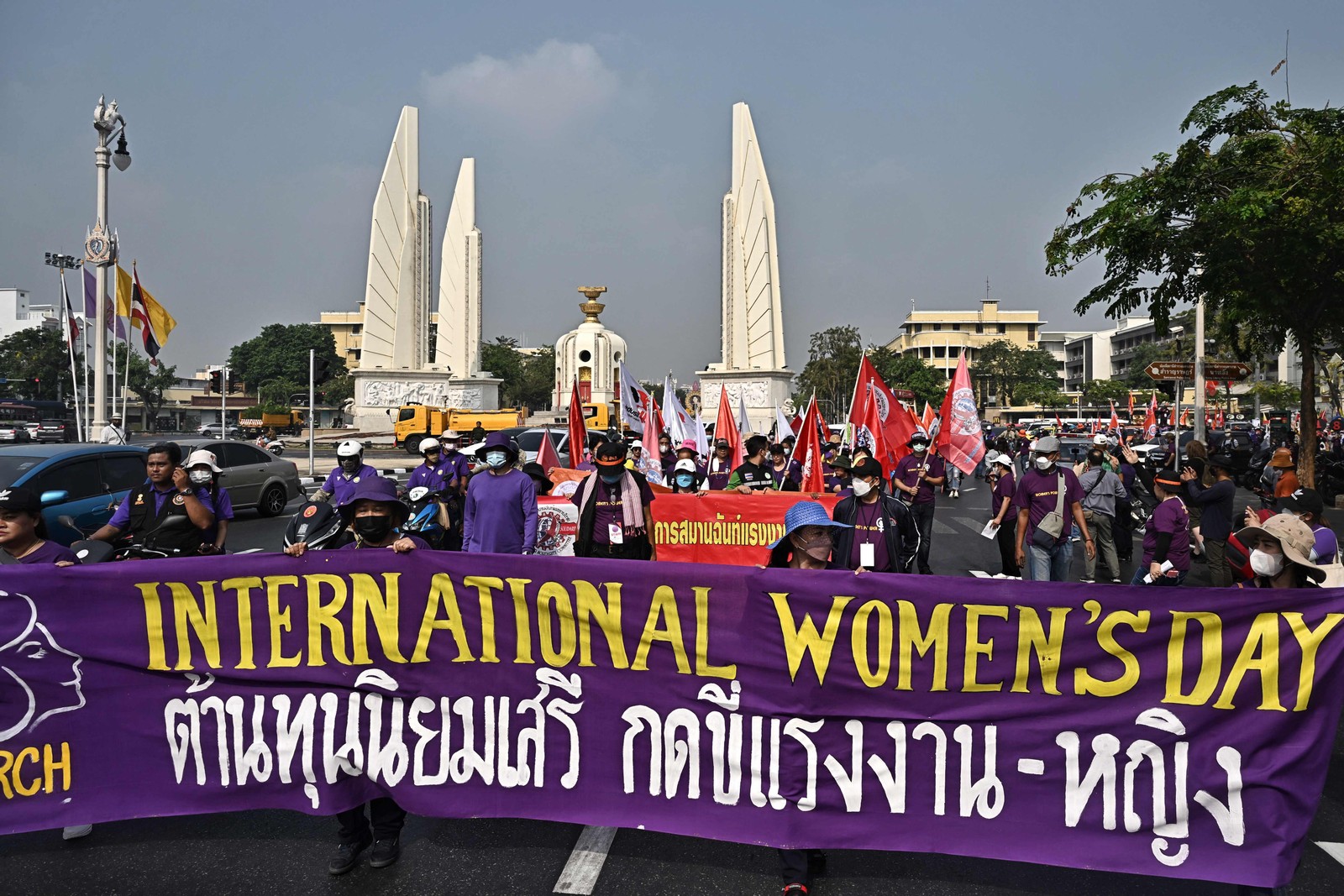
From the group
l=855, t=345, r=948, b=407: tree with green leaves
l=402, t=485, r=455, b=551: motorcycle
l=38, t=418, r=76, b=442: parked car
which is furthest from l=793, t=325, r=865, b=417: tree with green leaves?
l=402, t=485, r=455, b=551: motorcycle

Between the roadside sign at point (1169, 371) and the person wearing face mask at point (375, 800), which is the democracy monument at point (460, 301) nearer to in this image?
the roadside sign at point (1169, 371)

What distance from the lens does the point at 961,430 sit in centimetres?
1124

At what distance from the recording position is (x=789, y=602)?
3707 mm

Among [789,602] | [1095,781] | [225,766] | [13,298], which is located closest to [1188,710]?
[1095,781]

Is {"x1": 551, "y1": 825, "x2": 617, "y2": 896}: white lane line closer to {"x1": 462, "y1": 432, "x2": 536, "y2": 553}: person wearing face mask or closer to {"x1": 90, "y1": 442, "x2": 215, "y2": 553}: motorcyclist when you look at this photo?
{"x1": 462, "y1": 432, "x2": 536, "y2": 553}: person wearing face mask

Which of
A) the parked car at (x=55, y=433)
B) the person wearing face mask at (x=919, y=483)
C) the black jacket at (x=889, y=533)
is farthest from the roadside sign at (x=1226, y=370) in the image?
the parked car at (x=55, y=433)

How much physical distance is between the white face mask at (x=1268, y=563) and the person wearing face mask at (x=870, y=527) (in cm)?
154

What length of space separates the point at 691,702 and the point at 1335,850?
2745mm

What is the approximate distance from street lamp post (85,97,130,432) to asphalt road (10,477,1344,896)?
75.4 feet

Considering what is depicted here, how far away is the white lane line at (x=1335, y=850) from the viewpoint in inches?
150

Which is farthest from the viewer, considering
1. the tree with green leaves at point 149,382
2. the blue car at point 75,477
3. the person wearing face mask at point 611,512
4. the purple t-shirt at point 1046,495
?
the tree with green leaves at point 149,382

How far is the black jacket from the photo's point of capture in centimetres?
472

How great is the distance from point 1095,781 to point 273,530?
13.3 m

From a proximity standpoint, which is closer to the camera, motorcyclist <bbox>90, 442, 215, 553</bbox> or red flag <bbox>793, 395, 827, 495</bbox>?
motorcyclist <bbox>90, 442, 215, 553</bbox>
